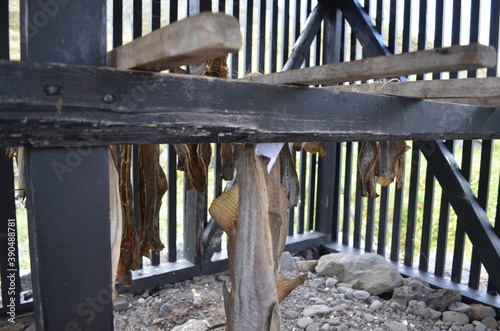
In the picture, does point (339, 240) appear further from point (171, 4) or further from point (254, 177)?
point (254, 177)

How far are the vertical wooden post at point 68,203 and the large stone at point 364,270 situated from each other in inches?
132

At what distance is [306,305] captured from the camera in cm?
386

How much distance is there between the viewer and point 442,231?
411cm

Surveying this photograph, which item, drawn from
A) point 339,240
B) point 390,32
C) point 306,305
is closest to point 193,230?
point 306,305

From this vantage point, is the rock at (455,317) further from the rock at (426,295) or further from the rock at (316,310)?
the rock at (316,310)

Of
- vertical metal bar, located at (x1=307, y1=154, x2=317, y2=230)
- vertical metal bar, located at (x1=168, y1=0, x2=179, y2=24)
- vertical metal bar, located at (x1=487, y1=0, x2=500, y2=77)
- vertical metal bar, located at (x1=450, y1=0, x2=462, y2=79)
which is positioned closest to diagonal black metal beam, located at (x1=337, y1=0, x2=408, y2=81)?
vertical metal bar, located at (x1=450, y1=0, x2=462, y2=79)

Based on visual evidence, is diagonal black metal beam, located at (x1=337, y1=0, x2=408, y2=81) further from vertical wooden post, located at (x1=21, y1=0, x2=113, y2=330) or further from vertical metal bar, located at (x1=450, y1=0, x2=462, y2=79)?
vertical wooden post, located at (x1=21, y1=0, x2=113, y2=330)

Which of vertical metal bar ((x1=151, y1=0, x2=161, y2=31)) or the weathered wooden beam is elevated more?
vertical metal bar ((x1=151, y1=0, x2=161, y2=31))

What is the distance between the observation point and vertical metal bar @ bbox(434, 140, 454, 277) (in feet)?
13.2

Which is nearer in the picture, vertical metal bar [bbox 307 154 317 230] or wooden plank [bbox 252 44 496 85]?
wooden plank [bbox 252 44 496 85]

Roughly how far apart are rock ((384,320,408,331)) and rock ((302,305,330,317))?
500mm

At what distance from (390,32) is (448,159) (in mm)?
1461

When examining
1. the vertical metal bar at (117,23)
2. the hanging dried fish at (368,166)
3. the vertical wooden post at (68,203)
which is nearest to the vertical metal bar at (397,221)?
the hanging dried fish at (368,166)

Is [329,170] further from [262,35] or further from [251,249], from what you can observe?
[251,249]
